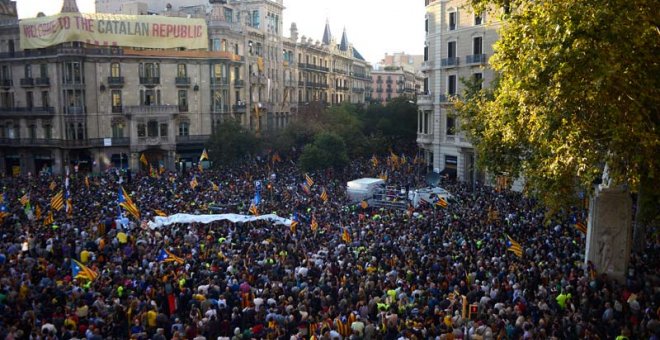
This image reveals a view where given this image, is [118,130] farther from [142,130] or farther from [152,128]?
[152,128]

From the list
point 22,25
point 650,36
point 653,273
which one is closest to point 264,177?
point 22,25

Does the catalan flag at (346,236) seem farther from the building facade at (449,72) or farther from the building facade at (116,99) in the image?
the building facade at (116,99)

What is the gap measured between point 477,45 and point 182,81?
27.8m

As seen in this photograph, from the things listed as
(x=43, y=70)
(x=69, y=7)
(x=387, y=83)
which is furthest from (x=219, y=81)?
(x=387, y=83)

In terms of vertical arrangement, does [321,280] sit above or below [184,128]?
below

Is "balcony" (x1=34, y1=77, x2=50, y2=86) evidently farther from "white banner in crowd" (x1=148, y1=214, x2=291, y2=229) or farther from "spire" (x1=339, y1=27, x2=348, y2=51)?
"spire" (x1=339, y1=27, x2=348, y2=51)

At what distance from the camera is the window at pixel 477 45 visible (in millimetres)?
42588

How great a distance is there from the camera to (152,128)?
5459cm

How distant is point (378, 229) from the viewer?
25281 millimetres

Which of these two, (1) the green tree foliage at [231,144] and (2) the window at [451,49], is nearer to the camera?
(2) the window at [451,49]

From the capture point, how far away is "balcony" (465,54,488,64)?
41750 mm

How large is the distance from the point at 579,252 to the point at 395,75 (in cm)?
10716

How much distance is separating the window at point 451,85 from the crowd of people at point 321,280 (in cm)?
1684

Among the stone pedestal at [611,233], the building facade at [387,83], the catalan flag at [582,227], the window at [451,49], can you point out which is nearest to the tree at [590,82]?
the stone pedestal at [611,233]
